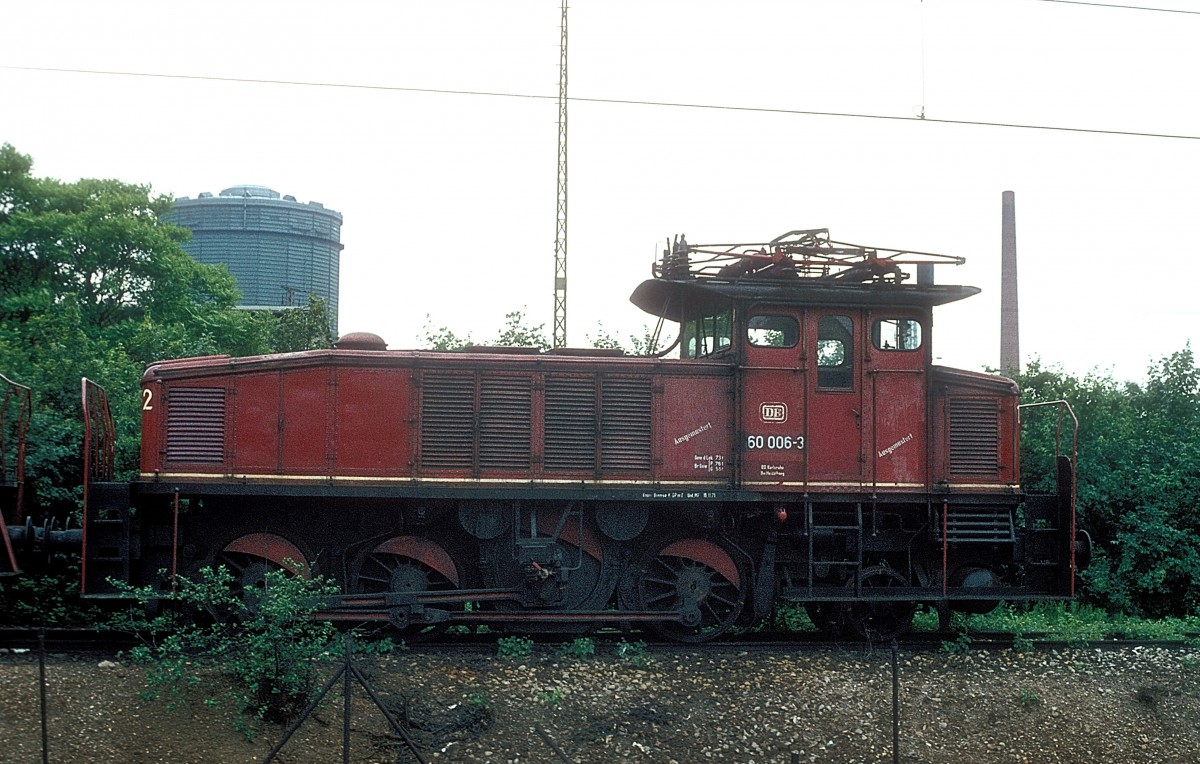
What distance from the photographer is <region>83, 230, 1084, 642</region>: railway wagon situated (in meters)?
10.8

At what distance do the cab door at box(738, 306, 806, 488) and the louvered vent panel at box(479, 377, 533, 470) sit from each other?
2484mm

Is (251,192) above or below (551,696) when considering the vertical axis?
above

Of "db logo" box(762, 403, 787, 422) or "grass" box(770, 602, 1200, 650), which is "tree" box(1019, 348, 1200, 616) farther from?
"db logo" box(762, 403, 787, 422)

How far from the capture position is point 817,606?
12.5 metres

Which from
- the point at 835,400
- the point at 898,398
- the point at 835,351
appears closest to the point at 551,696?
the point at 835,400

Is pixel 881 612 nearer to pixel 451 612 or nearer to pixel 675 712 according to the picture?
pixel 675 712

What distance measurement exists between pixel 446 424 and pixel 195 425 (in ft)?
8.86

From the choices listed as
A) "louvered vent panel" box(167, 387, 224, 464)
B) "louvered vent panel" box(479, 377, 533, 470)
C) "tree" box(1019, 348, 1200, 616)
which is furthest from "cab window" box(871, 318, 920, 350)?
"louvered vent panel" box(167, 387, 224, 464)

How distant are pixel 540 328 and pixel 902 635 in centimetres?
965

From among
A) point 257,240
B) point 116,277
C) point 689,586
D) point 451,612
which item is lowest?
point 451,612

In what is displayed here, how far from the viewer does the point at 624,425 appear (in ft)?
37.8

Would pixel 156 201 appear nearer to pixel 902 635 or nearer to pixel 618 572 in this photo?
pixel 618 572

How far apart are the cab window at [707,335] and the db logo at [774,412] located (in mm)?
855

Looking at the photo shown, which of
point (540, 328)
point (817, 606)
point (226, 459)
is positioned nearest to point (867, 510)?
point (817, 606)
